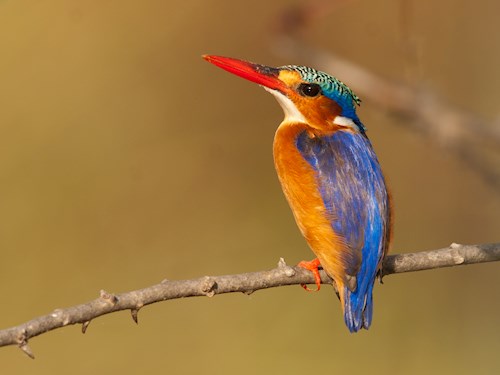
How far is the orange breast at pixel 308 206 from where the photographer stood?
10.6 feet

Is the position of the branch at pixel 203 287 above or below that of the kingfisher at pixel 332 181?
below

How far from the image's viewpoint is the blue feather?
3.20m

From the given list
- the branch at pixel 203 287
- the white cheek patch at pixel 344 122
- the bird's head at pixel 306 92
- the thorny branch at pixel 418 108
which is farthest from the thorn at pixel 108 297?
the white cheek patch at pixel 344 122

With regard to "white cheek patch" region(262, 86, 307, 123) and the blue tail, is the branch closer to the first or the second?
the blue tail

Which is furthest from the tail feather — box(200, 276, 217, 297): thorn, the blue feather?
box(200, 276, 217, 297): thorn

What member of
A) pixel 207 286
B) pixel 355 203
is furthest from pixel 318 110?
pixel 207 286

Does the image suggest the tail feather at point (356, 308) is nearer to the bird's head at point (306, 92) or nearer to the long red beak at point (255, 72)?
the bird's head at point (306, 92)

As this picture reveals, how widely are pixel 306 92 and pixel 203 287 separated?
1.33 m

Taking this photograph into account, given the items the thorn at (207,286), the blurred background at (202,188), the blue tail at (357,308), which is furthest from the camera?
the blurred background at (202,188)

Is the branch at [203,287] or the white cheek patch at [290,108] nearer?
the branch at [203,287]

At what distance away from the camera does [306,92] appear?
372cm

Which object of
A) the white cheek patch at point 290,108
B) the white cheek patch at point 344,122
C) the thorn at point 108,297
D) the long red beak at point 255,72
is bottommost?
the thorn at point 108,297

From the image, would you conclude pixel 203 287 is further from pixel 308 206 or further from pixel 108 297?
pixel 308 206

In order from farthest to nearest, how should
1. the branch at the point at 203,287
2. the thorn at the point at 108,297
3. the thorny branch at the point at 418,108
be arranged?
the thorny branch at the point at 418,108 < the thorn at the point at 108,297 < the branch at the point at 203,287
